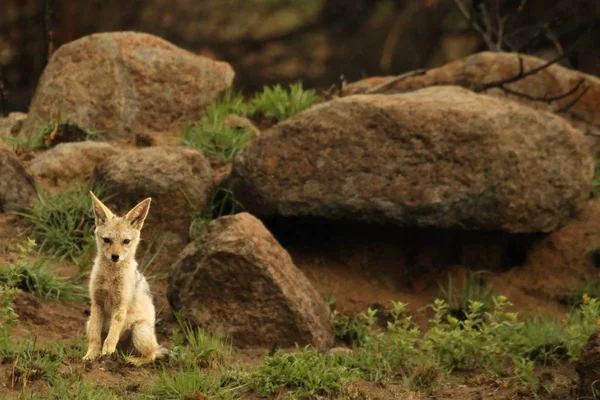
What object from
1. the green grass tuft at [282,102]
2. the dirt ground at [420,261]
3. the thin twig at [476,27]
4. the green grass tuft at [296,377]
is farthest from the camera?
the thin twig at [476,27]

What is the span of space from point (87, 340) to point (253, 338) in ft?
4.04

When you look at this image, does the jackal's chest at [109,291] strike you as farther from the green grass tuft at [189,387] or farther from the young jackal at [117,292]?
the green grass tuft at [189,387]

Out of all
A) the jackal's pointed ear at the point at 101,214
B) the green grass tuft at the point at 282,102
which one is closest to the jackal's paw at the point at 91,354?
the jackal's pointed ear at the point at 101,214

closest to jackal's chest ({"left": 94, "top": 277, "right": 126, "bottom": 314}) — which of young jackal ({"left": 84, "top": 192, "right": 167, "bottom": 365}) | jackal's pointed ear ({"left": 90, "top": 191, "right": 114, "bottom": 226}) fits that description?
young jackal ({"left": 84, "top": 192, "right": 167, "bottom": 365})

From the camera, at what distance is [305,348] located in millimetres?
8938

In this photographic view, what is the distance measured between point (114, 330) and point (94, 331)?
14 centimetres

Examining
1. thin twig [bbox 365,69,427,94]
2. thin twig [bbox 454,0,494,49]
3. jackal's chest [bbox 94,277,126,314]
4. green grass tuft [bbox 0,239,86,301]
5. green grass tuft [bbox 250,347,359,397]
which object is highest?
thin twig [bbox 454,0,494,49]

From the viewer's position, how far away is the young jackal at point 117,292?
8062 millimetres

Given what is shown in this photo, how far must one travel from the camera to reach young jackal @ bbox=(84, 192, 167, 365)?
317 inches

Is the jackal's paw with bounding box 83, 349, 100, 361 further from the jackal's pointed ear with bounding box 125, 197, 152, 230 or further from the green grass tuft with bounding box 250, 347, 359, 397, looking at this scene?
the green grass tuft with bounding box 250, 347, 359, 397

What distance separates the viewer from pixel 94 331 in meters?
8.20

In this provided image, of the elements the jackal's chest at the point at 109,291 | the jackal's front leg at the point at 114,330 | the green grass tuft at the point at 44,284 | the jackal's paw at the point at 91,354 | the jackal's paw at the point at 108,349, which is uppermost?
the jackal's chest at the point at 109,291

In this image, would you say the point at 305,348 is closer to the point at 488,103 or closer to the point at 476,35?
the point at 488,103

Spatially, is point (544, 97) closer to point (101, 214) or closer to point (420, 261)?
point (420, 261)
